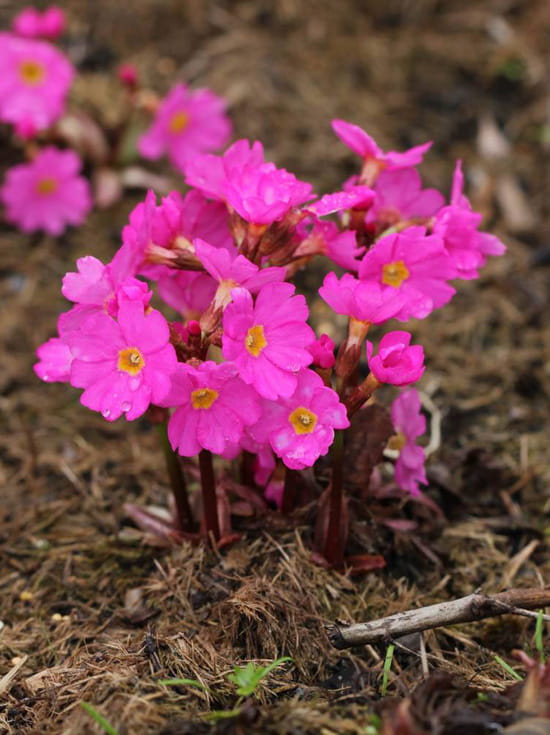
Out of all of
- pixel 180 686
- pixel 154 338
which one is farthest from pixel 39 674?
pixel 154 338

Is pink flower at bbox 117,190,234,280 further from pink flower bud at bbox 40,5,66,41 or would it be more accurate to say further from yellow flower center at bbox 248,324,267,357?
pink flower bud at bbox 40,5,66,41

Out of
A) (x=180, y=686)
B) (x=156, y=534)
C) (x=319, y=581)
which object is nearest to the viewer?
(x=180, y=686)

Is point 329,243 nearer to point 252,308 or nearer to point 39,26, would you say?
point 252,308

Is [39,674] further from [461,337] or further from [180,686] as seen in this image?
[461,337]

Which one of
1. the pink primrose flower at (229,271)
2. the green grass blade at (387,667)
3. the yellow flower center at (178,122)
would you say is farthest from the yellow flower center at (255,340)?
the yellow flower center at (178,122)

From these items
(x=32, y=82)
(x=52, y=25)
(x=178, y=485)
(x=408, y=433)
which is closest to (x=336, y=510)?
(x=408, y=433)
